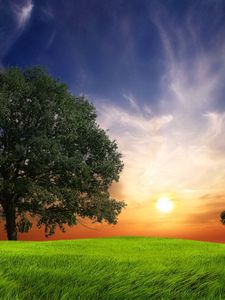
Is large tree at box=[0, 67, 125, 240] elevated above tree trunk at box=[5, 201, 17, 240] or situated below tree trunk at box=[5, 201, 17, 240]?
above

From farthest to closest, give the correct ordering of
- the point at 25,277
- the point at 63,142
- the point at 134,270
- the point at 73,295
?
the point at 63,142 < the point at 134,270 < the point at 25,277 < the point at 73,295

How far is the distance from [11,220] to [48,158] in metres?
6.70

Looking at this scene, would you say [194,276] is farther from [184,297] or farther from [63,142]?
[63,142]

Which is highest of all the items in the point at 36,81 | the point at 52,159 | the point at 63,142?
the point at 36,81

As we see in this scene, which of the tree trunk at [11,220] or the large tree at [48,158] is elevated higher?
the large tree at [48,158]

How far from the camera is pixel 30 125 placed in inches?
1171

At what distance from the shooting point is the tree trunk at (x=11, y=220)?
31.1m

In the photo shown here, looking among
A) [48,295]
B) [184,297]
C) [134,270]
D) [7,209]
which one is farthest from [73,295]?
[7,209]

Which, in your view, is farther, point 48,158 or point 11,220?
point 11,220

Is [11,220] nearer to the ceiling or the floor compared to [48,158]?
nearer to the floor

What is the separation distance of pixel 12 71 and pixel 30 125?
15.7ft

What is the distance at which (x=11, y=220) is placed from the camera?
3128 centimetres

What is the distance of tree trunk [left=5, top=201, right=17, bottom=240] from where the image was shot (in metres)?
31.1

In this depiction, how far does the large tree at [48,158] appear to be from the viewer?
94.6 ft
